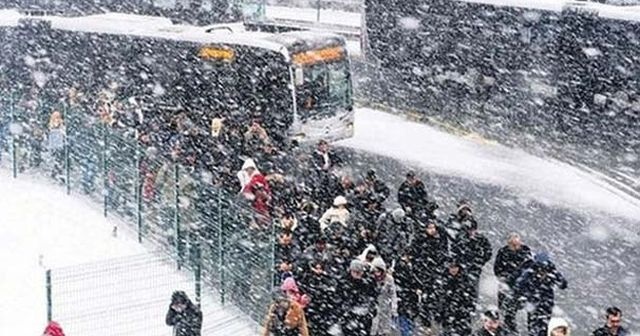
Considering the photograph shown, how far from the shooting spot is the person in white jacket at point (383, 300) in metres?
11.9

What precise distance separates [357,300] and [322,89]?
411 inches

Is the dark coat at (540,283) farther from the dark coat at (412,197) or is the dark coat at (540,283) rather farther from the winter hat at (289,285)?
the dark coat at (412,197)

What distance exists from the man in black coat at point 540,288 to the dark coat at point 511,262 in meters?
0.20

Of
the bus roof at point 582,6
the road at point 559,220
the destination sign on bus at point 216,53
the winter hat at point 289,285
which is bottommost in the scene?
the road at point 559,220

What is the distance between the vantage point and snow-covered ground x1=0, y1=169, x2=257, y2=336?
1255cm

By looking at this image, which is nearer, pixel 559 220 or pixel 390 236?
pixel 390 236

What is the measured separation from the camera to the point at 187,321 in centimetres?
1151

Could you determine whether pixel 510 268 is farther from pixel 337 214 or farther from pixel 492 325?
pixel 337 214

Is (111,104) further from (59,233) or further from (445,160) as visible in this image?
(445,160)

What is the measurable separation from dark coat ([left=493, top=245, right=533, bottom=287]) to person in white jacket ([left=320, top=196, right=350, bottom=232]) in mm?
1958

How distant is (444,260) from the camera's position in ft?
41.5

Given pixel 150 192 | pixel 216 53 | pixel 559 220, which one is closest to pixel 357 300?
pixel 150 192

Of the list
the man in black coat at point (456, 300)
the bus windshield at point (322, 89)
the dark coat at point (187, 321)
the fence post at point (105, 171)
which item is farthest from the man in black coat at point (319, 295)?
the bus windshield at point (322, 89)

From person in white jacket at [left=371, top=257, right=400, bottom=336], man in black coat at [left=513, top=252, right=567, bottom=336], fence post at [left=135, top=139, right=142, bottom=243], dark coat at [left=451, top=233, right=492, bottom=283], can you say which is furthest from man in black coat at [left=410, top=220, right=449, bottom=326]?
fence post at [left=135, top=139, right=142, bottom=243]
